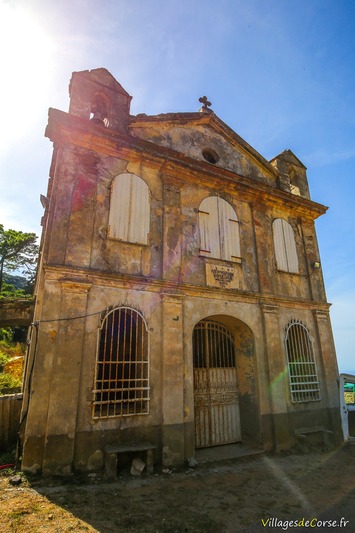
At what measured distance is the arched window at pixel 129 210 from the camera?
26.2ft

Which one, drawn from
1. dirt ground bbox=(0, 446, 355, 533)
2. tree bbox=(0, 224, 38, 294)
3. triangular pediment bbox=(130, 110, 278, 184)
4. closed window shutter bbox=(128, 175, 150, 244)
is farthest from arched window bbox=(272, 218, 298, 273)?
tree bbox=(0, 224, 38, 294)

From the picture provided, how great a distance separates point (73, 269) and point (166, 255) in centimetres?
252

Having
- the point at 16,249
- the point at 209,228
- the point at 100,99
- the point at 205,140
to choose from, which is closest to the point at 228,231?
the point at 209,228

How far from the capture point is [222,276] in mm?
9102

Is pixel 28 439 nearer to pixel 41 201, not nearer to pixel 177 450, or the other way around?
pixel 177 450

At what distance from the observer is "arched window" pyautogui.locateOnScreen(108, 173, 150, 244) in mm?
8000

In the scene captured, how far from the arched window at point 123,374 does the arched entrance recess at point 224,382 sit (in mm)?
2138

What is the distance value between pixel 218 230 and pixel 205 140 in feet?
11.6

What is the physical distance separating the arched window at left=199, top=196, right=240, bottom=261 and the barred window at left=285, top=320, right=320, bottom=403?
320cm

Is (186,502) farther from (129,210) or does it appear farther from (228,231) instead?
(228,231)

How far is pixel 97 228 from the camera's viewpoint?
7684 mm

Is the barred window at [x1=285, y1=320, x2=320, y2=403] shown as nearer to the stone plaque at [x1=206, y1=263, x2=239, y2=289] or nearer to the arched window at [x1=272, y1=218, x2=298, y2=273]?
the arched window at [x1=272, y1=218, x2=298, y2=273]

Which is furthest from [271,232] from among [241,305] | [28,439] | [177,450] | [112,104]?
[28,439]

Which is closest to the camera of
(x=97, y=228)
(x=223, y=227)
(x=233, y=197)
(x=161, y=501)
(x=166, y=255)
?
(x=161, y=501)
